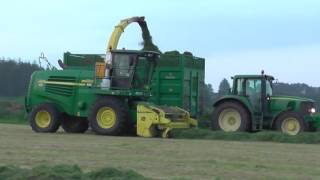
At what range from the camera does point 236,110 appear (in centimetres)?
2148

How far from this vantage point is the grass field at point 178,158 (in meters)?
10.8

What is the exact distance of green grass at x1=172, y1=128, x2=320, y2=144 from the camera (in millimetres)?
18281

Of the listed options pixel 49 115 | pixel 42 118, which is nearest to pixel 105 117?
pixel 49 115

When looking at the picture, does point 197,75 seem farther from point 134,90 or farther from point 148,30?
point 134,90

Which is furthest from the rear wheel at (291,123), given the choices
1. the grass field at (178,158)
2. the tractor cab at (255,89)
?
the grass field at (178,158)

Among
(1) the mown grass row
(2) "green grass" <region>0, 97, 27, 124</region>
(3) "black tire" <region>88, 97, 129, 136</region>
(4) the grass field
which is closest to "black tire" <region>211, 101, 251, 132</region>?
(3) "black tire" <region>88, 97, 129, 136</region>

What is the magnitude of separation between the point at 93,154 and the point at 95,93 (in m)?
8.14

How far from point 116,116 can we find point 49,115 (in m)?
2.88

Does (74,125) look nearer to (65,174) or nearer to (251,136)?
(251,136)

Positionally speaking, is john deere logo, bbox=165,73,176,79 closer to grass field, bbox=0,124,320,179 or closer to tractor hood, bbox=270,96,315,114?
tractor hood, bbox=270,96,315,114

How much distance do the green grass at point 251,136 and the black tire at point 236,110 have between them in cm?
174

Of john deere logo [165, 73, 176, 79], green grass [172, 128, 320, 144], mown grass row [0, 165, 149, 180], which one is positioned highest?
john deere logo [165, 73, 176, 79]

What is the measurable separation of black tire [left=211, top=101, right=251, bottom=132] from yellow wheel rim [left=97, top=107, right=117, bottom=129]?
333 centimetres

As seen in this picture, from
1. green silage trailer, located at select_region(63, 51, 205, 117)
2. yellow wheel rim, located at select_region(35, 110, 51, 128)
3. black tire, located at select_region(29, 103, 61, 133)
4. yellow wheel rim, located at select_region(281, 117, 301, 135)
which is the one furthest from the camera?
green silage trailer, located at select_region(63, 51, 205, 117)
